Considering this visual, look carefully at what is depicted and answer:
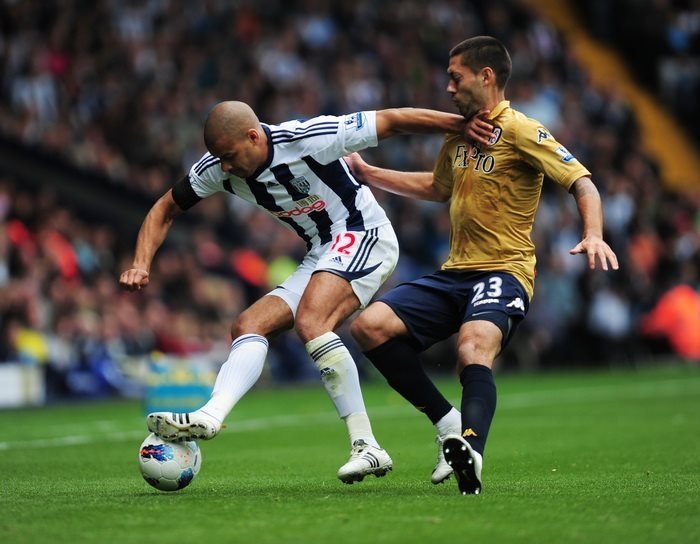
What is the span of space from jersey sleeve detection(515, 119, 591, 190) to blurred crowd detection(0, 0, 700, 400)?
10625 millimetres

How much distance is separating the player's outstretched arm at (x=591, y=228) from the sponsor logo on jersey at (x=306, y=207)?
152cm

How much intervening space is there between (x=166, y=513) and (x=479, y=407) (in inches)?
71.0

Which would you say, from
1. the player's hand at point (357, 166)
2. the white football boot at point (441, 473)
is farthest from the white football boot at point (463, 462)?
the player's hand at point (357, 166)

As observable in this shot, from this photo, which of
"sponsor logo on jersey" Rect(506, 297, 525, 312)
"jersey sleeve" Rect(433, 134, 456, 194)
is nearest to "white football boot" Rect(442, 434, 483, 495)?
"sponsor logo on jersey" Rect(506, 297, 525, 312)

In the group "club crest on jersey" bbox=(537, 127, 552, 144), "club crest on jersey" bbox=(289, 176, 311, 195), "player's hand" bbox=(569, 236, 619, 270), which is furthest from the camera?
"club crest on jersey" bbox=(289, 176, 311, 195)

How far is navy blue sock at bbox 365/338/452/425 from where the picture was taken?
7859 millimetres

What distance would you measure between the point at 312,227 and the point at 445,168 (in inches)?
34.9

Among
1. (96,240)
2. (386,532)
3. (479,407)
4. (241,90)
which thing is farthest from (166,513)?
(241,90)

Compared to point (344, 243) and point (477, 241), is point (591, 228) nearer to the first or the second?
point (477, 241)

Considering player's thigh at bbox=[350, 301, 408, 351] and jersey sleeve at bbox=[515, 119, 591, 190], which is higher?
jersey sleeve at bbox=[515, 119, 591, 190]

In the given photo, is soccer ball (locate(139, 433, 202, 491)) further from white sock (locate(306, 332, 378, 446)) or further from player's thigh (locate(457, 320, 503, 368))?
player's thigh (locate(457, 320, 503, 368))

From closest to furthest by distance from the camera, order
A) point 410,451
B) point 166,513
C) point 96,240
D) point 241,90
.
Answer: point 166,513 < point 410,451 < point 96,240 < point 241,90

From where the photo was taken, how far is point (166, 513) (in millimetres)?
6504

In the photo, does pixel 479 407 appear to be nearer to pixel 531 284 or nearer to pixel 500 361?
pixel 531 284
